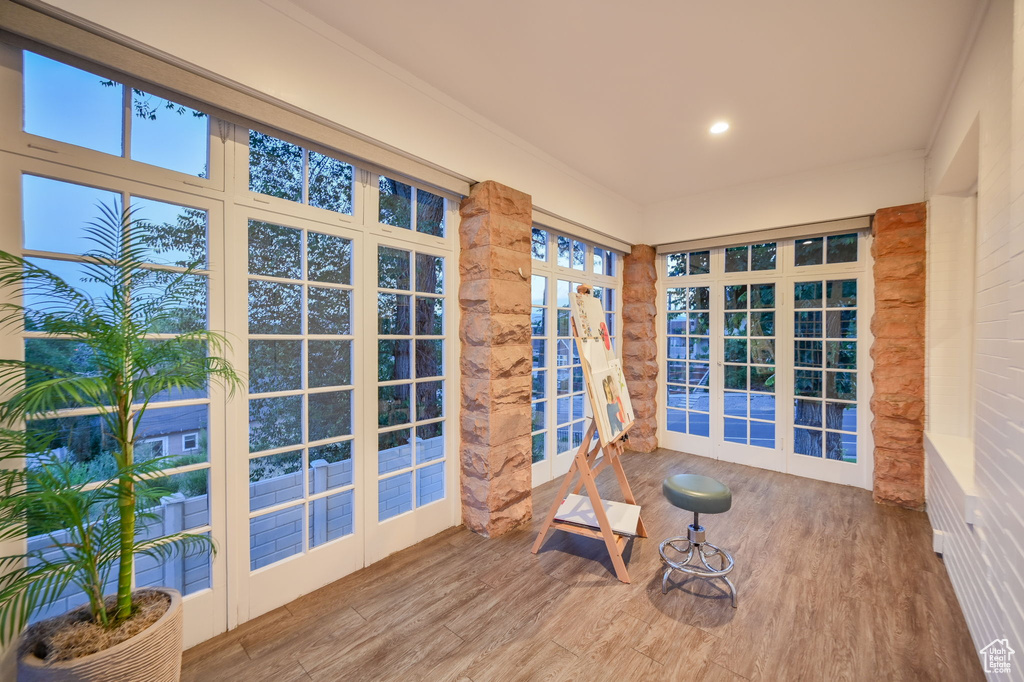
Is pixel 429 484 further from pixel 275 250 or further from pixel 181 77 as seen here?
pixel 181 77

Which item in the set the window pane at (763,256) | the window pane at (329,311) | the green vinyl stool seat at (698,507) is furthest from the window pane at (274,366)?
the window pane at (763,256)

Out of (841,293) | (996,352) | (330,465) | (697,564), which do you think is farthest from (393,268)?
(841,293)

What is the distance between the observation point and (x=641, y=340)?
495 cm

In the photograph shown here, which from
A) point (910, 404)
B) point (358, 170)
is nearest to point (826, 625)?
point (910, 404)

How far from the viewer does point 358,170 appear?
8.13 ft

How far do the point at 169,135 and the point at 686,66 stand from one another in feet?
8.56

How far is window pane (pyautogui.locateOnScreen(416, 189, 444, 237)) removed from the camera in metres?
2.81

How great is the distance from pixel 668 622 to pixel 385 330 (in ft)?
7.23

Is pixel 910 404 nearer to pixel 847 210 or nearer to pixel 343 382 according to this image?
pixel 847 210

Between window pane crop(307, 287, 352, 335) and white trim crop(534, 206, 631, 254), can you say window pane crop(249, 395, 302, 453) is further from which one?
white trim crop(534, 206, 631, 254)

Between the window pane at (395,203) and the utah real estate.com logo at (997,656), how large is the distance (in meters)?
3.26

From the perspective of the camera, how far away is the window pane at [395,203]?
260cm

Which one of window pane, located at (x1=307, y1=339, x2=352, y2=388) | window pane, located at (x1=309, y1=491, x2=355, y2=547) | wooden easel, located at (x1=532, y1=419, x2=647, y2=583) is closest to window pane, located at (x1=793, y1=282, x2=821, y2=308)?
wooden easel, located at (x1=532, y1=419, x2=647, y2=583)

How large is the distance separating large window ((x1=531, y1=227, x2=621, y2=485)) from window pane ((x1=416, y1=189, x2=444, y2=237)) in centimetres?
113
